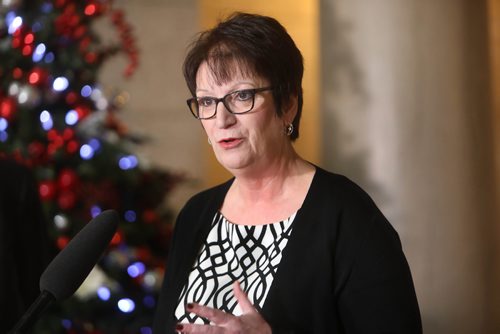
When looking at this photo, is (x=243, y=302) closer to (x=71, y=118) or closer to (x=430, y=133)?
(x=71, y=118)

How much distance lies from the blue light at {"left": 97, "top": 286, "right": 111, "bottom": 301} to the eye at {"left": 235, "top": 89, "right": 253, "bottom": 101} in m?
2.18

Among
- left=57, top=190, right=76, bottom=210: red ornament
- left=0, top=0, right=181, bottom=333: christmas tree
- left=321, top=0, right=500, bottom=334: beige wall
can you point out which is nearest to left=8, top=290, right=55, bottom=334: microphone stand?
left=0, top=0, right=181, bottom=333: christmas tree

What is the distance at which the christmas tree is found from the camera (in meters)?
3.86

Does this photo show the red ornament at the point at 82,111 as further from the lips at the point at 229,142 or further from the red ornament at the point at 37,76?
the lips at the point at 229,142

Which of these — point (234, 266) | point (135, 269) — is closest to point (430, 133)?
point (135, 269)

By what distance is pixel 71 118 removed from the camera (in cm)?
395

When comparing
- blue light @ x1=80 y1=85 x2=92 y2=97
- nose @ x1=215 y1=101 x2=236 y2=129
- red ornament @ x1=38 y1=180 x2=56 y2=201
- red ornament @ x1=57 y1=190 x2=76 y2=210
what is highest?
blue light @ x1=80 y1=85 x2=92 y2=97

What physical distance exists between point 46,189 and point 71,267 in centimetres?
264

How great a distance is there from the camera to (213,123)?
6.77 feet

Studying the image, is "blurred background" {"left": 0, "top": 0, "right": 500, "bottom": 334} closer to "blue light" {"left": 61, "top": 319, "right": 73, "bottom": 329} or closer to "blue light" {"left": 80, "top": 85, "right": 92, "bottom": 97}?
"blue light" {"left": 80, "top": 85, "right": 92, "bottom": 97}

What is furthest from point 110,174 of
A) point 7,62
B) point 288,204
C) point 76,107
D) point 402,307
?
point 402,307

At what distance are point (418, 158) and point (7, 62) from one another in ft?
7.19

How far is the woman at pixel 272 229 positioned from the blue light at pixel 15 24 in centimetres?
193

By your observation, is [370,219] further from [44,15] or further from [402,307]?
[44,15]
